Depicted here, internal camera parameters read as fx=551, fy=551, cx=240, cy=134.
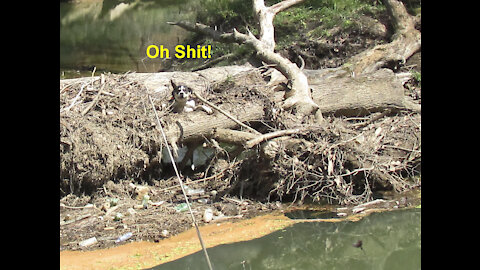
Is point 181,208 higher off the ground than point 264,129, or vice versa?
point 264,129

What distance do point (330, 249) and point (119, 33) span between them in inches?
487

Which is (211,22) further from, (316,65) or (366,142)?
(366,142)

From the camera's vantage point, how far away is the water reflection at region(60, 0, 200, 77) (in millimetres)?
12652

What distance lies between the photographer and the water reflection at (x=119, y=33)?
1265cm

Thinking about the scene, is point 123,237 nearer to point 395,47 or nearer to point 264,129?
point 264,129

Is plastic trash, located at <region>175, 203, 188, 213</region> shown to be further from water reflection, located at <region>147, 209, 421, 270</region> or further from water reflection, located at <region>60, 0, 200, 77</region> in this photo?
water reflection, located at <region>60, 0, 200, 77</region>

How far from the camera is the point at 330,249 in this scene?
15.5 ft

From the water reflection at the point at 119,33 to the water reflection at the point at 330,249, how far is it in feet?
24.9

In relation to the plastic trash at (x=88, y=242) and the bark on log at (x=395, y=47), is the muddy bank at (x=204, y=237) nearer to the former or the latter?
the plastic trash at (x=88, y=242)

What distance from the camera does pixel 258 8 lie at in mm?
9227

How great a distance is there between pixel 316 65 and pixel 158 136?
4.35m

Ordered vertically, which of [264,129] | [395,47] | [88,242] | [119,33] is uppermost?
[119,33]

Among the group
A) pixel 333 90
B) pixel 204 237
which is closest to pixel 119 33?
pixel 333 90

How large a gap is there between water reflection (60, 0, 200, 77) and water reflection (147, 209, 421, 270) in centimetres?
758
